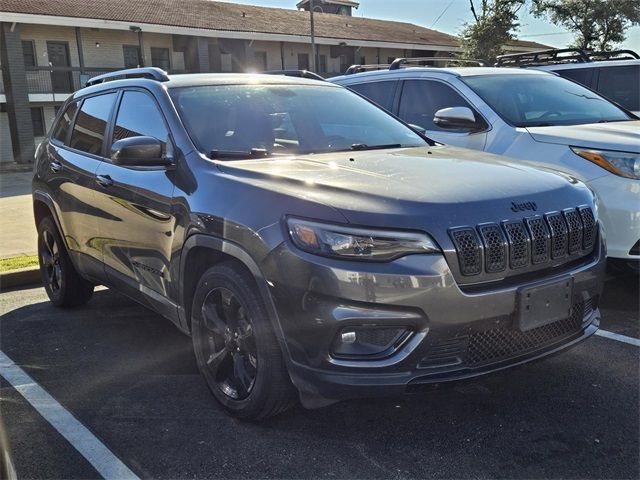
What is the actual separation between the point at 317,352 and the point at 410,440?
2.34 feet

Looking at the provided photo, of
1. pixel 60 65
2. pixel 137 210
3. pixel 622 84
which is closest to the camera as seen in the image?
pixel 137 210

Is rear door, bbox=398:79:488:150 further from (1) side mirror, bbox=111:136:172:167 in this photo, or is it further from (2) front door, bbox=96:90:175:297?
(1) side mirror, bbox=111:136:172:167

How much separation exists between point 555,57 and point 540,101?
166 inches

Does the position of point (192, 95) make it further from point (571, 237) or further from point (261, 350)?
point (571, 237)

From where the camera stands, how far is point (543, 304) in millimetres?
2662

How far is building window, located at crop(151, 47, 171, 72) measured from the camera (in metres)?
29.2

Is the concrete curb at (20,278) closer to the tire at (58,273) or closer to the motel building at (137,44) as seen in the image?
the tire at (58,273)

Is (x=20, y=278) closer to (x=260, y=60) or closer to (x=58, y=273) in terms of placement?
(x=58, y=273)

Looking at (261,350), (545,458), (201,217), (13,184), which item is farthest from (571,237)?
(13,184)

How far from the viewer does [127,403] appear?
10.9 ft

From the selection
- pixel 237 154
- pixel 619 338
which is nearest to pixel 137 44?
pixel 237 154

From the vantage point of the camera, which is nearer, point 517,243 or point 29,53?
point 517,243

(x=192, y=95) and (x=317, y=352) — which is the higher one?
(x=192, y=95)

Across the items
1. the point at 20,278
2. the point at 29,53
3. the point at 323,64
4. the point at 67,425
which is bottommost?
the point at 20,278
